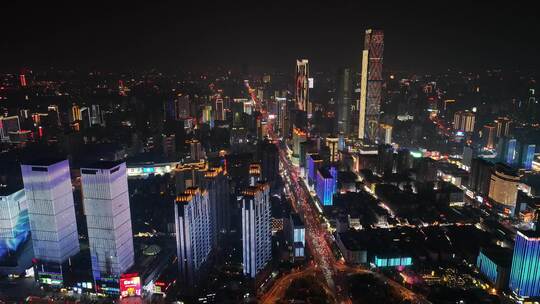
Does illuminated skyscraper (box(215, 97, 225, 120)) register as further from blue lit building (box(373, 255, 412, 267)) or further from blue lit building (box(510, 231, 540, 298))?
blue lit building (box(510, 231, 540, 298))

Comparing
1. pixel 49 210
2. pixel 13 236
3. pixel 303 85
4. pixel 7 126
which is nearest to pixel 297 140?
pixel 303 85

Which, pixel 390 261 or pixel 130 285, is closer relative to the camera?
pixel 130 285

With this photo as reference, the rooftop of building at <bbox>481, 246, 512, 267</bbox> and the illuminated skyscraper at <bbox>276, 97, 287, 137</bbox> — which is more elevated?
the illuminated skyscraper at <bbox>276, 97, 287, 137</bbox>

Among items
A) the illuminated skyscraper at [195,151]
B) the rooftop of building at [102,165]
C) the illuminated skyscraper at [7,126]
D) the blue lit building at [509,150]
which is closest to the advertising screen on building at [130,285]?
the rooftop of building at [102,165]

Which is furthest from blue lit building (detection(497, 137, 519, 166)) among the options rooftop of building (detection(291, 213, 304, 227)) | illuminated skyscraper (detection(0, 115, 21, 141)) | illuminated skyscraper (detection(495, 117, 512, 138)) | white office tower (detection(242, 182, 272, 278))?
illuminated skyscraper (detection(0, 115, 21, 141))

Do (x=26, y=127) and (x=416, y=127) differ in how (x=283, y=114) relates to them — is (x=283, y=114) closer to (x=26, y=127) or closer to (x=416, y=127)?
(x=416, y=127)

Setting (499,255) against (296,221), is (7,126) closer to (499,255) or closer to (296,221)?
(296,221)

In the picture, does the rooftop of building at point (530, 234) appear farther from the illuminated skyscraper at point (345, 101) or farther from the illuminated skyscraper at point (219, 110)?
the illuminated skyscraper at point (219, 110)
